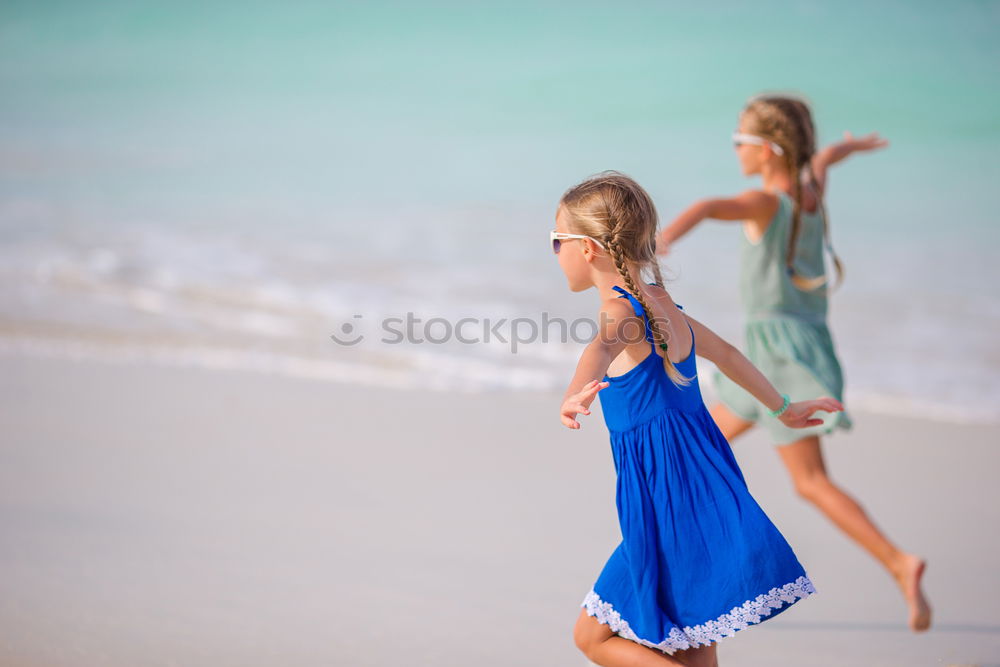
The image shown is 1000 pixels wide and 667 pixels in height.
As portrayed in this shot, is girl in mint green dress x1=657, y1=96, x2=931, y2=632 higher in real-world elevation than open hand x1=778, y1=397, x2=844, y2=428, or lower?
higher

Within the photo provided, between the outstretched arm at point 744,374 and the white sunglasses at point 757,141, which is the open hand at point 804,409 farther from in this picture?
the white sunglasses at point 757,141

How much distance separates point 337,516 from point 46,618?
1095mm

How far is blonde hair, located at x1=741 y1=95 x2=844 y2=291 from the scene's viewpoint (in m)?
3.28

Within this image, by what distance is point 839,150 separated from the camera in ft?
12.2

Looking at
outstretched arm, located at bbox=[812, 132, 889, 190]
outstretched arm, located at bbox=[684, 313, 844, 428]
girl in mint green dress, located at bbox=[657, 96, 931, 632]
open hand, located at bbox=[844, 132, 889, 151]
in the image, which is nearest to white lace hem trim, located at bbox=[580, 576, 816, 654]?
outstretched arm, located at bbox=[684, 313, 844, 428]

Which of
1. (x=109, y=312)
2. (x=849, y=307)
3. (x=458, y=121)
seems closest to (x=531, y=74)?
(x=458, y=121)

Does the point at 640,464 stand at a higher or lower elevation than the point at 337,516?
lower

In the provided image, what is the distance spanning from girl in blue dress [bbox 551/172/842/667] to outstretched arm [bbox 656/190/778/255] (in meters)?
0.64

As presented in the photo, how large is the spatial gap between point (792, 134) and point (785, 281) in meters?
0.49

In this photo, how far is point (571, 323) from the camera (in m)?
7.12

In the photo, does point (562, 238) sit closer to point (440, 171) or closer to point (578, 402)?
point (578, 402)

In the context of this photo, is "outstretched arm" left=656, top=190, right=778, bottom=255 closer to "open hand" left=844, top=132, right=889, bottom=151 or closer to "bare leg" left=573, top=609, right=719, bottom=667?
"open hand" left=844, top=132, right=889, bottom=151

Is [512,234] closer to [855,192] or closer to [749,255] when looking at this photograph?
[855,192]

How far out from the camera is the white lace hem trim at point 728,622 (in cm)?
195
